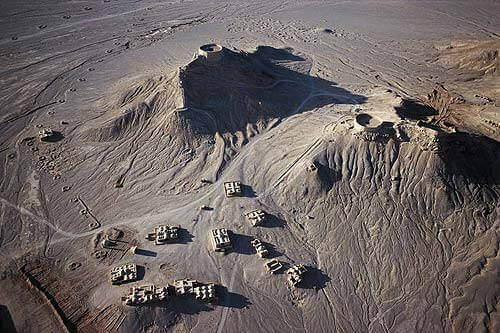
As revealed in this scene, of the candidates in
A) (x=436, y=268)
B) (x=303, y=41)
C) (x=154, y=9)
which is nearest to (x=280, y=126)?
(x=436, y=268)

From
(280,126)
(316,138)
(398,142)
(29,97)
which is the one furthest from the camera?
(29,97)

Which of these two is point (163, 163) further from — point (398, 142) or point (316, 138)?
point (398, 142)

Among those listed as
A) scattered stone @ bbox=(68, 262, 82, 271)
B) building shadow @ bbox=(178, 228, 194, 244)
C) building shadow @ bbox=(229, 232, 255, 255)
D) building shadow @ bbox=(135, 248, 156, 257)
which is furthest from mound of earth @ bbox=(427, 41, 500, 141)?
scattered stone @ bbox=(68, 262, 82, 271)

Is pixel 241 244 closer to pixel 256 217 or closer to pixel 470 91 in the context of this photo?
pixel 256 217

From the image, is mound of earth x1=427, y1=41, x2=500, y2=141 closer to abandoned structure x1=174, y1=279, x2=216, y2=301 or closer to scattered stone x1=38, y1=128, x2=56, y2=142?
abandoned structure x1=174, y1=279, x2=216, y2=301

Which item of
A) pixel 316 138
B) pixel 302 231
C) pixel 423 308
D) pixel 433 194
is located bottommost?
pixel 423 308

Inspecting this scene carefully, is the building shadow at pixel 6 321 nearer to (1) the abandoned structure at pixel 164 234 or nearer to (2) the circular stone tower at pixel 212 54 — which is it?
(1) the abandoned structure at pixel 164 234

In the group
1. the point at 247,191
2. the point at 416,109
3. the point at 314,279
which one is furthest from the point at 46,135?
the point at 416,109

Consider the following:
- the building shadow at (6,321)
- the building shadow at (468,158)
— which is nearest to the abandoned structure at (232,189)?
the building shadow at (468,158)
